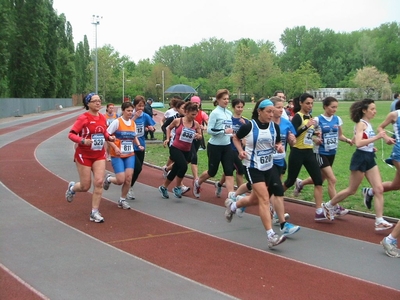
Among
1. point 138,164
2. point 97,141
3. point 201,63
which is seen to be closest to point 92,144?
point 97,141

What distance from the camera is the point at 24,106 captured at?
58.8 meters

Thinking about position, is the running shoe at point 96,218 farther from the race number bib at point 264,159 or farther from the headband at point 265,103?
the headband at point 265,103

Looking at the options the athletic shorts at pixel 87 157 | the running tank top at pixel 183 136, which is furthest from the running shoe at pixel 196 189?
the athletic shorts at pixel 87 157

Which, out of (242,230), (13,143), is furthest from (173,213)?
(13,143)

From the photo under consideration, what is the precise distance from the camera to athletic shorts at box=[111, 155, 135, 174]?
938cm

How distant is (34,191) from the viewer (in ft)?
37.6

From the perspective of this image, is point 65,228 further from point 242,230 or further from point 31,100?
point 31,100

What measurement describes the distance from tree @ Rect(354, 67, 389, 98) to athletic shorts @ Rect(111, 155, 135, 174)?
105473 millimetres

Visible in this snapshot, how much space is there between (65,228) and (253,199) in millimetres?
2992

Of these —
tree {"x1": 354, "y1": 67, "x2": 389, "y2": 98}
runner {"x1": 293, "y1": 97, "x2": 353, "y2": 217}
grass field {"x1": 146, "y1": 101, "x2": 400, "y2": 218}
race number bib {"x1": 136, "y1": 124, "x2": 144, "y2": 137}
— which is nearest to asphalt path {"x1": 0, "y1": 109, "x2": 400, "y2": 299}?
grass field {"x1": 146, "y1": 101, "x2": 400, "y2": 218}

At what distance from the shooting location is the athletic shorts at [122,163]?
30.8 feet

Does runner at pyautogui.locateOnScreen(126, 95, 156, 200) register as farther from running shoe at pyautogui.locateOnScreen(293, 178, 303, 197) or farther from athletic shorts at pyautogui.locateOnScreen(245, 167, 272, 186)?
athletic shorts at pyautogui.locateOnScreen(245, 167, 272, 186)

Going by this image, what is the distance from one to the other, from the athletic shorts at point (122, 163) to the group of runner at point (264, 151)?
18mm

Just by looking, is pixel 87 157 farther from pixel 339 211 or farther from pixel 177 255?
pixel 339 211
